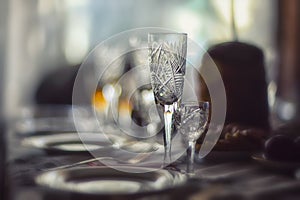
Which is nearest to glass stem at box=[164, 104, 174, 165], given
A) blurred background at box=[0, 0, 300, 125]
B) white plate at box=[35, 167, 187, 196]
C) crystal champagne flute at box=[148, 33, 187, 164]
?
crystal champagne flute at box=[148, 33, 187, 164]

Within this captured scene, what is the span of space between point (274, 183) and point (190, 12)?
1520mm

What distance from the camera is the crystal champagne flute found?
777 millimetres

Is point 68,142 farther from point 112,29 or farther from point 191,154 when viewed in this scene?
point 112,29

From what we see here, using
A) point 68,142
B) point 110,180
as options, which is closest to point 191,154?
point 110,180

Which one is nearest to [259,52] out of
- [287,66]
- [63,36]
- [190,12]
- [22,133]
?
[190,12]

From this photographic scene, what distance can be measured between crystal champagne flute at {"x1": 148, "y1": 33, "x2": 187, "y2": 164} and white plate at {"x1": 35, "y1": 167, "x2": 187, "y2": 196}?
12 centimetres

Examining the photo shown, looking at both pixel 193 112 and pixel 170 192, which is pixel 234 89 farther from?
pixel 170 192

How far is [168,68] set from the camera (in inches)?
30.9

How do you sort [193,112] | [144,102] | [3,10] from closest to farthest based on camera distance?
[193,112], [144,102], [3,10]

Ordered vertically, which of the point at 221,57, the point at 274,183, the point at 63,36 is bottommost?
the point at 274,183

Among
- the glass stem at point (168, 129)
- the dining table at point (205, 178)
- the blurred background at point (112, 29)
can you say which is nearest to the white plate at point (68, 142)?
the dining table at point (205, 178)

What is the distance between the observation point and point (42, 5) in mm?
2330

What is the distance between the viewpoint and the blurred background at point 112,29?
6.91ft

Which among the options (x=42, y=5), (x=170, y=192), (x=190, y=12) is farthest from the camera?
(x=42, y=5)
